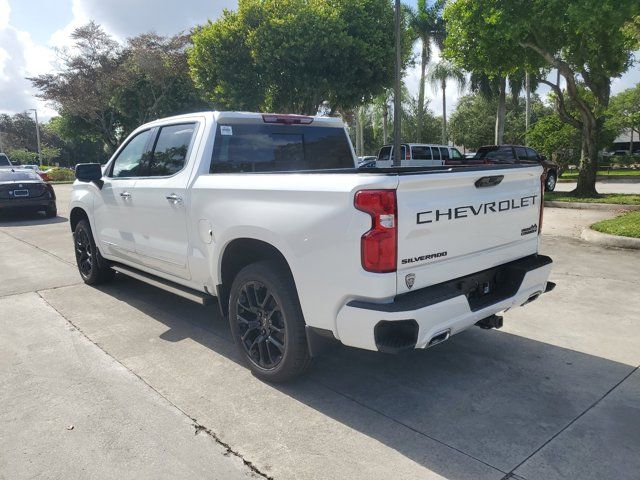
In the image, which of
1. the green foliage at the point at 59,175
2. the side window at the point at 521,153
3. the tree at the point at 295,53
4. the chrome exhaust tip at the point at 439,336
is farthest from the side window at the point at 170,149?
the green foliage at the point at 59,175

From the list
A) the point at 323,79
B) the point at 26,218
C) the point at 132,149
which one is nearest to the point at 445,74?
the point at 323,79

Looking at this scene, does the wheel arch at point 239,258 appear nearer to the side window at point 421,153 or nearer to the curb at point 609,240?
the curb at point 609,240

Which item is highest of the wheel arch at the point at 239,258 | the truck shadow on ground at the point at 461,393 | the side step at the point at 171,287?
the wheel arch at the point at 239,258

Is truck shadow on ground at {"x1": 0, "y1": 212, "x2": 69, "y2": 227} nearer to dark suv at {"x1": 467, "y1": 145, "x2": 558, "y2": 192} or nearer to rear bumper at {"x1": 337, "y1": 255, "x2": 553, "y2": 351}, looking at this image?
rear bumper at {"x1": 337, "y1": 255, "x2": 553, "y2": 351}

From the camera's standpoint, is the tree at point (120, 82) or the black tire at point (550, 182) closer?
the black tire at point (550, 182)

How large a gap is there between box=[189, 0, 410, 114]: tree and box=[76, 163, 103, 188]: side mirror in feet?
49.0

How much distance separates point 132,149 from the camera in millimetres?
5398

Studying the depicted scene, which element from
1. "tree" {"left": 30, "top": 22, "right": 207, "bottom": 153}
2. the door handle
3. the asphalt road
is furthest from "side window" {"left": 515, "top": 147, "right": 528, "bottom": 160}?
"tree" {"left": 30, "top": 22, "right": 207, "bottom": 153}

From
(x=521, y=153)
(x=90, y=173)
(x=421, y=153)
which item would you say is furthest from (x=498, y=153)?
(x=90, y=173)

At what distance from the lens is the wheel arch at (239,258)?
3592 mm

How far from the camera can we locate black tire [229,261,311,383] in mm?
3389

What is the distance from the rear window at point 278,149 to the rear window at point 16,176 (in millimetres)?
12354

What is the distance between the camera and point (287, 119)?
184 inches

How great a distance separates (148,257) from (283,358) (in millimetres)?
2077
